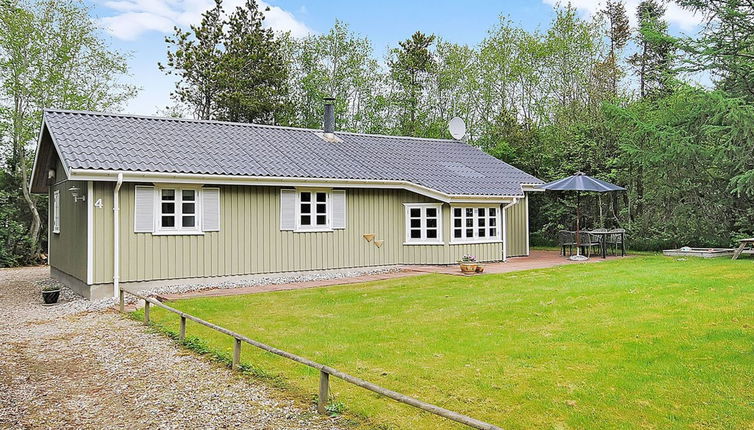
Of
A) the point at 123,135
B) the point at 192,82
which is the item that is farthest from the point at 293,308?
the point at 192,82

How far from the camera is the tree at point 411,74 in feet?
104

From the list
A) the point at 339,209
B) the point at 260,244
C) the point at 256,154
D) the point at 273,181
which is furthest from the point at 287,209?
the point at 256,154

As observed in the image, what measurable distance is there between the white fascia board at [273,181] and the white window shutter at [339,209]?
34 centimetres

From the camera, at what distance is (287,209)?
13.7 m

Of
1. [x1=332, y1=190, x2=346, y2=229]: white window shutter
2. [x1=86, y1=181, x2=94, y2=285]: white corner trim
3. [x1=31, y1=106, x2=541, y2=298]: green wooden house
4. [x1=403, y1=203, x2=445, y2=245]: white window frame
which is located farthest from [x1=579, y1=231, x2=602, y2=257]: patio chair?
[x1=86, y1=181, x2=94, y2=285]: white corner trim

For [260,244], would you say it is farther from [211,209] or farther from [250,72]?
[250,72]

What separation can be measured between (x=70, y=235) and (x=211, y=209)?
3.51 m

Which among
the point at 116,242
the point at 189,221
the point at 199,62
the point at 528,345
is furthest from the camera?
the point at 199,62

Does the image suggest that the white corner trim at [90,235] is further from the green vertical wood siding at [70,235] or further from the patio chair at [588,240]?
the patio chair at [588,240]

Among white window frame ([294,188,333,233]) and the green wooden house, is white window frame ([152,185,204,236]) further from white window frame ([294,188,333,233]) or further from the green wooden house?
white window frame ([294,188,333,233])

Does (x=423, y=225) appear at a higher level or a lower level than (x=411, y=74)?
lower

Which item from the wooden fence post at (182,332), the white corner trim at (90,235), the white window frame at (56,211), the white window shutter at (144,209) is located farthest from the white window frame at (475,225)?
the white window frame at (56,211)

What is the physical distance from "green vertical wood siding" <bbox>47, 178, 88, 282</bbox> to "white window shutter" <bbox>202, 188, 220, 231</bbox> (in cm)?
234

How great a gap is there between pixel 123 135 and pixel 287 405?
10209mm
